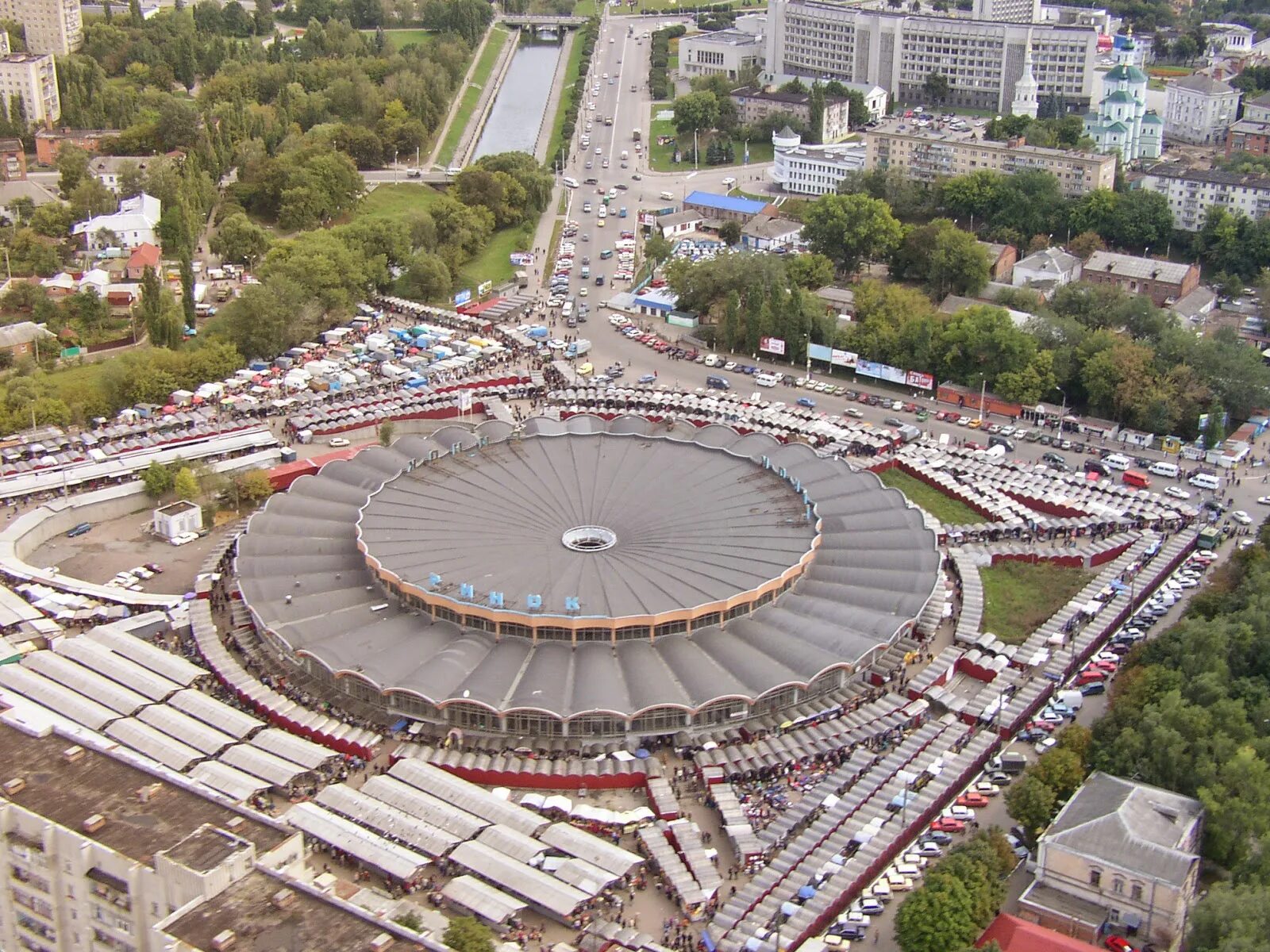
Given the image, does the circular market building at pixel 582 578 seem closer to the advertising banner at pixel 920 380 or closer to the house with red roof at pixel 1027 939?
the house with red roof at pixel 1027 939

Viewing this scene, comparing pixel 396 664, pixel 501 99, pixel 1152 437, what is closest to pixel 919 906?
pixel 396 664

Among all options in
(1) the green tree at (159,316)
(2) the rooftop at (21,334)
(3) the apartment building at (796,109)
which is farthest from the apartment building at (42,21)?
(1) the green tree at (159,316)

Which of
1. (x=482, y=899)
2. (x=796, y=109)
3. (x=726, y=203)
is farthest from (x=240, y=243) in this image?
(x=482, y=899)

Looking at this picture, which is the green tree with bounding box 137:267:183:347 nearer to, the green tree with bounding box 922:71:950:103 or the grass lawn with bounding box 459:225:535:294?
the grass lawn with bounding box 459:225:535:294

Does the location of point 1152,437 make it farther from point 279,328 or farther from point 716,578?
point 279,328

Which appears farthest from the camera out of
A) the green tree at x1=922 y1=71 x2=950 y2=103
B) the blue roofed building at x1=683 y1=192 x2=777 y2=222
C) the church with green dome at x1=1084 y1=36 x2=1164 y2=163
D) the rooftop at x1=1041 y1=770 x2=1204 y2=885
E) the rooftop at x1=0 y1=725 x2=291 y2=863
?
the green tree at x1=922 y1=71 x2=950 y2=103

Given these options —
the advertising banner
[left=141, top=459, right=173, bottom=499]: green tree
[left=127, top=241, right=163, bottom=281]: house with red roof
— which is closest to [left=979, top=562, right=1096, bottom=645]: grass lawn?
the advertising banner
